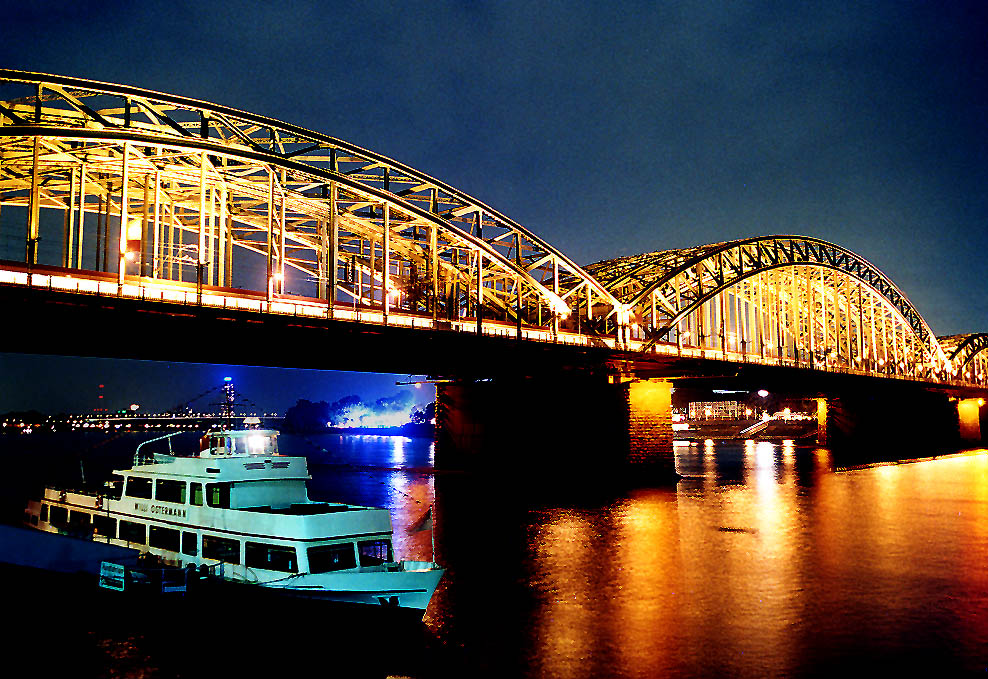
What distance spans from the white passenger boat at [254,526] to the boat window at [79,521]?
127 mm

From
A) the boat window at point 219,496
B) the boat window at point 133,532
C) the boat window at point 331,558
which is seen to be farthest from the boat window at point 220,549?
the boat window at point 133,532

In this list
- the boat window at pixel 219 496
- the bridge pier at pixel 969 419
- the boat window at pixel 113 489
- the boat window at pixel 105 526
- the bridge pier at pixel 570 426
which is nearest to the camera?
the boat window at pixel 219 496

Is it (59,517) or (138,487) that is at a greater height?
(138,487)

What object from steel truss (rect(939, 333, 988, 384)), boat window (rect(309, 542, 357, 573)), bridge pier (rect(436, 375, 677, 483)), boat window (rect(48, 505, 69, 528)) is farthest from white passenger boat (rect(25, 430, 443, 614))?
steel truss (rect(939, 333, 988, 384))

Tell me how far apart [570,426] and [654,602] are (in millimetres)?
43511

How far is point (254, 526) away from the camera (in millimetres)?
25766

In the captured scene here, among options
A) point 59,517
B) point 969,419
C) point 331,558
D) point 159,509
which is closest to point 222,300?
point 59,517

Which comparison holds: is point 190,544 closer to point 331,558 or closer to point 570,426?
point 331,558

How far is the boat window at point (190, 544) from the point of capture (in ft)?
89.9

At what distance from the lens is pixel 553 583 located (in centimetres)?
3222

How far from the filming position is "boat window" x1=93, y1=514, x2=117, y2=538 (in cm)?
3134

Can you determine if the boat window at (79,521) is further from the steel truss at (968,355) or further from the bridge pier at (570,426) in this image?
the steel truss at (968,355)

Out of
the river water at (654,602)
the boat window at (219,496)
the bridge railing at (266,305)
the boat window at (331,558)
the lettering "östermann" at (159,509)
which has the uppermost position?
the bridge railing at (266,305)

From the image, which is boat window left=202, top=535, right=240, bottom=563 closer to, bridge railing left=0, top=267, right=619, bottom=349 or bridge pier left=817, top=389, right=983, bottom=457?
bridge railing left=0, top=267, right=619, bottom=349
